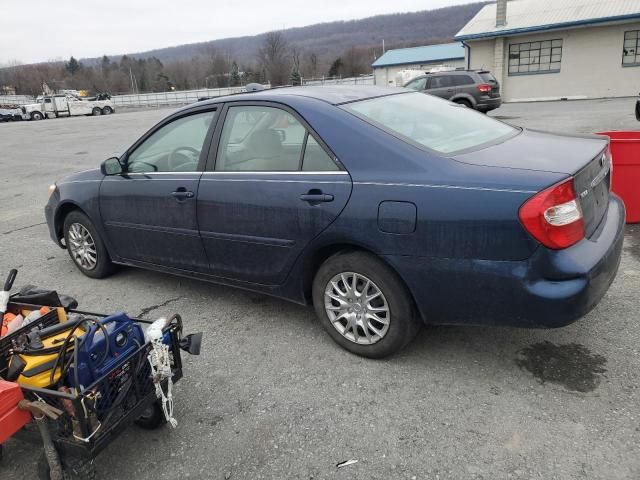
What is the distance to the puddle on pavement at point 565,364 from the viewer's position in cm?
294

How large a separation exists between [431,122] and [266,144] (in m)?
1.13

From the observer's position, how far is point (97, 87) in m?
90.2

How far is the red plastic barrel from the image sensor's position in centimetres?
517

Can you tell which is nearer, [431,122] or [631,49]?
[431,122]

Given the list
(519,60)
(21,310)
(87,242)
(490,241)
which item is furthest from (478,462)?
(519,60)

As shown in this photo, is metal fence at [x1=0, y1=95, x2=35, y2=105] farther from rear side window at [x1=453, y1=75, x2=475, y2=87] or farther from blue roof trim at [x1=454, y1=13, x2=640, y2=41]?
rear side window at [x1=453, y1=75, x2=475, y2=87]

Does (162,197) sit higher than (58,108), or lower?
lower

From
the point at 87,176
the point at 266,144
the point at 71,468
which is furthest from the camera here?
the point at 87,176

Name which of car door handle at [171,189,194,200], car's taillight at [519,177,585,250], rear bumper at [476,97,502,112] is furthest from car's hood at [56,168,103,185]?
rear bumper at [476,97,502,112]

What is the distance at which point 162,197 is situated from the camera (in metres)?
4.04

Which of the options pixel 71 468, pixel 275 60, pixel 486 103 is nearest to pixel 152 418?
pixel 71 468

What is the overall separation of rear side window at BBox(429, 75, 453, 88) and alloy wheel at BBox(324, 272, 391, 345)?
15.8 meters

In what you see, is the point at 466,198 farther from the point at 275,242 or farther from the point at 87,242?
the point at 87,242

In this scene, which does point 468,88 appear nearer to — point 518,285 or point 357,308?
point 357,308
